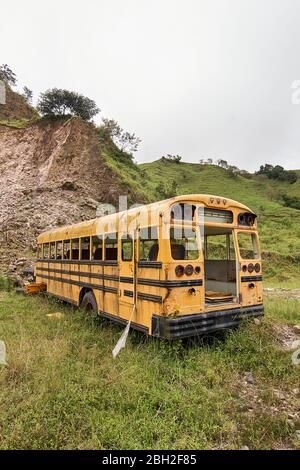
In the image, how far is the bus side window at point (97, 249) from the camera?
7.23 metres

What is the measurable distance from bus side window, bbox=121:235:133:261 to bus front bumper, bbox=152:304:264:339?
144 centimetres

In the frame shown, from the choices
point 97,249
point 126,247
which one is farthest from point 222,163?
point 126,247

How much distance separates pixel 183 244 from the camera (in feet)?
20.2

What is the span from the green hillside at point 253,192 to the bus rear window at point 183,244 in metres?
11.8

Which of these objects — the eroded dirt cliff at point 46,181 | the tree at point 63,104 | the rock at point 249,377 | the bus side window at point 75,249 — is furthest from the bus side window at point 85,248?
the tree at point 63,104

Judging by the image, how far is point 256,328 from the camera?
19.0 ft

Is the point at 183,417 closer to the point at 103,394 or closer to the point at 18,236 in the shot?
the point at 103,394

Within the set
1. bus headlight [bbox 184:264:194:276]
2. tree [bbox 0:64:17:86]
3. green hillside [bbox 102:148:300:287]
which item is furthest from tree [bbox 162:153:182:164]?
bus headlight [bbox 184:264:194:276]

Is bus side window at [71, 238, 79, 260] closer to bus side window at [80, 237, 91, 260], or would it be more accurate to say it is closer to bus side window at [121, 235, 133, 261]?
bus side window at [80, 237, 91, 260]

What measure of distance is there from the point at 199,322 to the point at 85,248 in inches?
150

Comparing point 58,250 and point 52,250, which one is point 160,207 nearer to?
point 58,250

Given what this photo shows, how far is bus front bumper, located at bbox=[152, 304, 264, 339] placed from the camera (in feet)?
15.4

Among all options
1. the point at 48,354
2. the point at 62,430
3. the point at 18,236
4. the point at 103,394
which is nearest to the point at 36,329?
the point at 48,354

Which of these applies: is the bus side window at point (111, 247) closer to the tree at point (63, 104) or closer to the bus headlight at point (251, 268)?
the bus headlight at point (251, 268)
